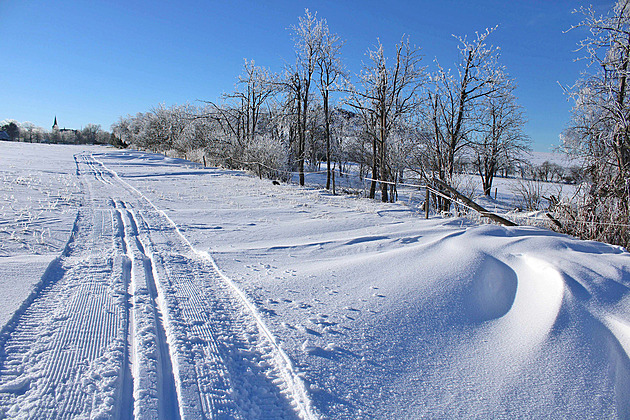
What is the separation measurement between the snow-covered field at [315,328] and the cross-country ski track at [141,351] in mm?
12

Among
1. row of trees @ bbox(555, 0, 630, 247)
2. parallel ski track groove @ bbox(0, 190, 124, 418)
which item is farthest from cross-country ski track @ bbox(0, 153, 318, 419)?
row of trees @ bbox(555, 0, 630, 247)

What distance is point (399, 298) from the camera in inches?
129

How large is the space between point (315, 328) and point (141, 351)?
133 cm

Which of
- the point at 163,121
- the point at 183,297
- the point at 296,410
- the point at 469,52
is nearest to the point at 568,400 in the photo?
the point at 296,410

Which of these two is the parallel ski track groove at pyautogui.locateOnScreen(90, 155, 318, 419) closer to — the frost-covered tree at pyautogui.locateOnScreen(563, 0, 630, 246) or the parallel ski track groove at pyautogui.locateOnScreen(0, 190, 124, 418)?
the parallel ski track groove at pyautogui.locateOnScreen(0, 190, 124, 418)

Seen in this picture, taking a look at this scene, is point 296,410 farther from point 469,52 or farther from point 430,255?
point 469,52

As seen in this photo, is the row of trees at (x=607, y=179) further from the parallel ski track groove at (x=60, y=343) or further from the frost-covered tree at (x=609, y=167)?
the parallel ski track groove at (x=60, y=343)

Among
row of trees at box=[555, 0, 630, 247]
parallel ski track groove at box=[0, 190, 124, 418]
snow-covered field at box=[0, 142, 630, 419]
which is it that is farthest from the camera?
row of trees at box=[555, 0, 630, 247]

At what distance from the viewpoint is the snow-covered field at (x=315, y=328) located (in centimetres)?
201

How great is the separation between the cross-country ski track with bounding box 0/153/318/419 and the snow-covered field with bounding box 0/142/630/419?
1 cm

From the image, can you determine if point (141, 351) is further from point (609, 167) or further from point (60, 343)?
point (609, 167)

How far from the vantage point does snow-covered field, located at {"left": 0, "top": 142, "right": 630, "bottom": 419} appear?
201 cm

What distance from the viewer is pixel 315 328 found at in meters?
2.81

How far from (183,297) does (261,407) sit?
1.70m
